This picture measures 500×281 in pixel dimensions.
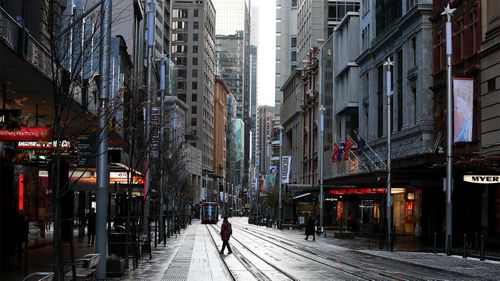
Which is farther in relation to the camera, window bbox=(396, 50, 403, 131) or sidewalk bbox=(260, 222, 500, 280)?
window bbox=(396, 50, 403, 131)

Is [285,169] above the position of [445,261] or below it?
above

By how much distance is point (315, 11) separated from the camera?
4574 inches

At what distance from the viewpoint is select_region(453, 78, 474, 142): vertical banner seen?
38.2 meters

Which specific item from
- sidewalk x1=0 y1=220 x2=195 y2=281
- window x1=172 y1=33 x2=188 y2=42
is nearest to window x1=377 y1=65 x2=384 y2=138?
sidewalk x1=0 y1=220 x2=195 y2=281

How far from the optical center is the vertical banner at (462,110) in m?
38.2

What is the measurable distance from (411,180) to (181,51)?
145m

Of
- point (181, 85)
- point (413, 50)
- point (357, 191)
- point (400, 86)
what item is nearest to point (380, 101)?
point (400, 86)

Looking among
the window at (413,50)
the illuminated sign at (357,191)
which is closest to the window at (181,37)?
the illuminated sign at (357,191)

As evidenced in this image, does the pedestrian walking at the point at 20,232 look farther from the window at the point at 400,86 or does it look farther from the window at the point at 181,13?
the window at the point at 181,13

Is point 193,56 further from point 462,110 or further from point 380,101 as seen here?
point 462,110

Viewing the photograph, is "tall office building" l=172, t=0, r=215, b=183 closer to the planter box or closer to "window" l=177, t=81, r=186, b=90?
"window" l=177, t=81, r=186, b=90

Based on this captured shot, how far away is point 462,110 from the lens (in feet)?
126

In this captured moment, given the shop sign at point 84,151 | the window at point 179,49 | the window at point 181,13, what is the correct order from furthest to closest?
the window at point 181,13
the window at point 179,49
the shop sign at point 84,151

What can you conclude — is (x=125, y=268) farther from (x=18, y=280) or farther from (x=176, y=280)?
(x=18, y=280)
